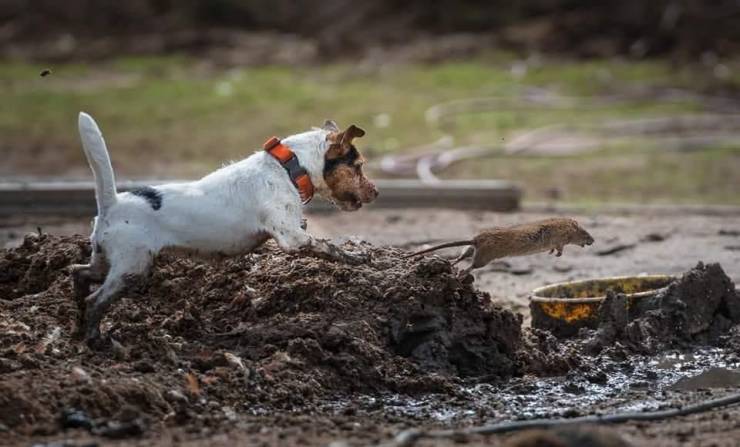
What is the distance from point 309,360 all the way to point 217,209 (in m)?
0.96

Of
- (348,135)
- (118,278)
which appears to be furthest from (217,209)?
(348,135)

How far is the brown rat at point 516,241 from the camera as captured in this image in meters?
8.89

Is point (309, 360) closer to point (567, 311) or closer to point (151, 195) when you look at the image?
point (151, 195)

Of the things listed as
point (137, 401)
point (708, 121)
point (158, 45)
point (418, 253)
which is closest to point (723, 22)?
point (708, 121)

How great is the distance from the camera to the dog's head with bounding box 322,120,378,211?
8.30 metres

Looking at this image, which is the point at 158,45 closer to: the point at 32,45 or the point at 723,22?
the point at 32,45

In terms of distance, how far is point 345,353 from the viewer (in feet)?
25.3

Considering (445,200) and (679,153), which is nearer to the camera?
(445,200)

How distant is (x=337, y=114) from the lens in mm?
18766

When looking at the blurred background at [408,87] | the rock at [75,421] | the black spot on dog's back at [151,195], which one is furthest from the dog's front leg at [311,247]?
the blurred background at [408,87]

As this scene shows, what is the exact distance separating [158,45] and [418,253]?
768 inches

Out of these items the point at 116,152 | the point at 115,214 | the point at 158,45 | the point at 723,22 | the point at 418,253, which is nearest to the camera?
the point at 115,214

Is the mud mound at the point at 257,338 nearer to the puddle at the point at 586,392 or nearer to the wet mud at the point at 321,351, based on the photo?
the wet mud at the point at 321,351

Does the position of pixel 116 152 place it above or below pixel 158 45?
below
